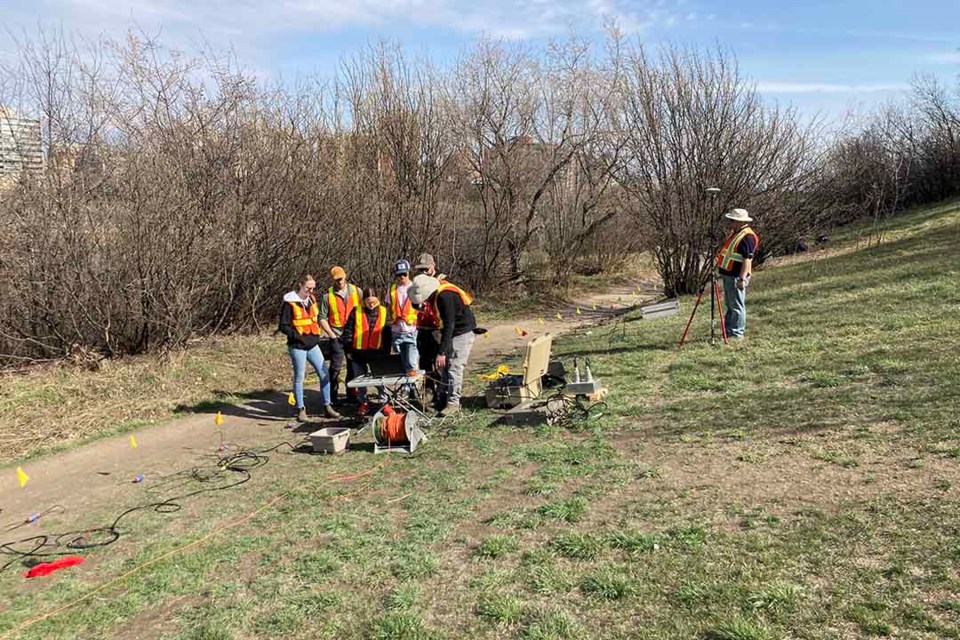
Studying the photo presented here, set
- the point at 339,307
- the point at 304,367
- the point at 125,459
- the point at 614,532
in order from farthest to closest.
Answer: the point at 339,307 < the point at 304,367 < the point at 125,459 < the point at 614,532

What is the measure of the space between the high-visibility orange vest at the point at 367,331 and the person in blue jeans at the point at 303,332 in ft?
1.68

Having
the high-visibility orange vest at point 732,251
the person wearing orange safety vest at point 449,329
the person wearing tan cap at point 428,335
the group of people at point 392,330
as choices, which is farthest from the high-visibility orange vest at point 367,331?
the high-visibility orange vest at point 732,251

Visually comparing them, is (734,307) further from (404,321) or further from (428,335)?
(404,321)

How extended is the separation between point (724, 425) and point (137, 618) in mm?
4960

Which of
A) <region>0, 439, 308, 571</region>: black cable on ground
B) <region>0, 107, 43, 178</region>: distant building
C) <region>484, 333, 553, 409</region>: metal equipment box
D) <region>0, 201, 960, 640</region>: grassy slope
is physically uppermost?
<region>0, 107, 43, 178</region>: distant building

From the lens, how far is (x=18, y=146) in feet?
32.0

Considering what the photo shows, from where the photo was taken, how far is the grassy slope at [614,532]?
3.41m

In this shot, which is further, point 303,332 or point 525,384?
point 303,332

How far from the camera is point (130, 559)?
4.79 m

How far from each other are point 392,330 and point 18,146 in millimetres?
6722

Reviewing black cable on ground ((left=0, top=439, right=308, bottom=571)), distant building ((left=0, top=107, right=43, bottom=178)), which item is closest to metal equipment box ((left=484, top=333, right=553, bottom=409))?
black cable on ground ((left=0, top=439, right=308, bottom=571))

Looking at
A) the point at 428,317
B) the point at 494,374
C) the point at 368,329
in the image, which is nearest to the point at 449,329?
the point at 428,317

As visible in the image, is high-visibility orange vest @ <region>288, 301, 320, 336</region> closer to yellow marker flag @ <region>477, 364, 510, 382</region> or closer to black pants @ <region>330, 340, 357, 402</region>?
black pants @ <region>330, 340, 357, 402</region>

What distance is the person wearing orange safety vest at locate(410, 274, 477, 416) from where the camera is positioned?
295 inches
